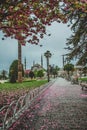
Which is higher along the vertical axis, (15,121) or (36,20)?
(36,20)

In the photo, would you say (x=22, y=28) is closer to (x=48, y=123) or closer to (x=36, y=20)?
(x=36, y=20)

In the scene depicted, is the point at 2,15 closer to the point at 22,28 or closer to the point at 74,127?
the point at 22,28

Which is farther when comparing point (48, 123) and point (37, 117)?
point (37, 117)

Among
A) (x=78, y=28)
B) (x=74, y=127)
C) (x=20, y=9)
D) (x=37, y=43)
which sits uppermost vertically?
(x=78, y=28)

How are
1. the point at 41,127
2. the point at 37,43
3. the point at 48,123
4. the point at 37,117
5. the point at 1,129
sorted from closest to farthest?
1. the point at 1,129
2. the point at 41,127
3. the point at 48,123
4. the point at 37,117
5. the point at 37,43

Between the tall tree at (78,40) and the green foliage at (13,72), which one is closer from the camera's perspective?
the tall tree at (78,40)

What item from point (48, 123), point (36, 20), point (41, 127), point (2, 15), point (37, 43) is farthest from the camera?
point (37, 43)

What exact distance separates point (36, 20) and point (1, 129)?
7.92 meters

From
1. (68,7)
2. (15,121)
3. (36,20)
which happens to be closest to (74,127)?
(15,121)

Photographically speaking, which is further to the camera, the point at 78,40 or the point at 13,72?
the point at 13,72

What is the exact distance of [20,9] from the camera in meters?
16.0

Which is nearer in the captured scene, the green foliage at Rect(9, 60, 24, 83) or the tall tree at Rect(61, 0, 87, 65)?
the tall tree at Rect(61, 0, 87, 65)

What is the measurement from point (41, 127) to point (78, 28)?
88.7 feet

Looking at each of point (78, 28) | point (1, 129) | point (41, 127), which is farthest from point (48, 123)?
point (78, 28)
